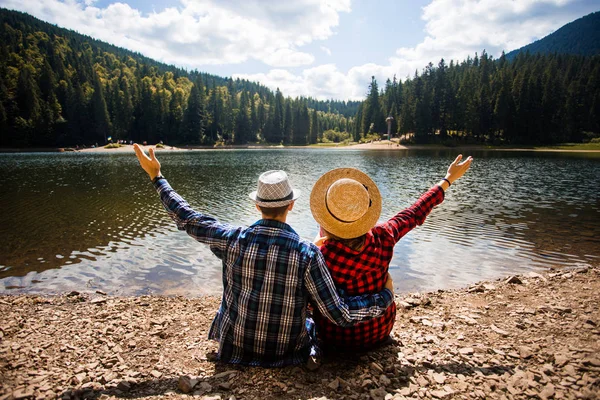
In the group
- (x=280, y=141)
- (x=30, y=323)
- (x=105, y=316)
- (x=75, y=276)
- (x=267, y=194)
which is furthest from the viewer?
(x=280, y=141)

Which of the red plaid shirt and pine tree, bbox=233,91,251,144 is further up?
pine tree, bbox=233,91,251,144

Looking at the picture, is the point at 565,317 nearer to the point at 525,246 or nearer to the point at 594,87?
the point at 525,246

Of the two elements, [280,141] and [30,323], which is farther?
[280,141]

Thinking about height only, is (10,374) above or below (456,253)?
above

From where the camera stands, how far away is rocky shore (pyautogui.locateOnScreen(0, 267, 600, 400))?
304 centimetres

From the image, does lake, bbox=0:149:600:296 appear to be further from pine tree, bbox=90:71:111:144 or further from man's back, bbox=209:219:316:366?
pine tree, bbox=90:71:111:144

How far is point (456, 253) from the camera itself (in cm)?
1064

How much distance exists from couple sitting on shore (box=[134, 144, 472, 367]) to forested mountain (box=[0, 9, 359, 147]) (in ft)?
370

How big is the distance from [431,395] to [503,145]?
9886cm

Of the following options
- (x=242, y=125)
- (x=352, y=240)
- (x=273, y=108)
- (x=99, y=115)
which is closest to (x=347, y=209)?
(x=352, y=240)

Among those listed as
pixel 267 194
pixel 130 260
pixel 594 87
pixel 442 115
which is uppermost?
pixel 594 87

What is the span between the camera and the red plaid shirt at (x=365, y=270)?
3.15 metres

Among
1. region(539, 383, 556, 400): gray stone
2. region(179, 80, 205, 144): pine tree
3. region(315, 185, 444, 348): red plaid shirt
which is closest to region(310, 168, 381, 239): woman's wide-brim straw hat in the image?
region(315, 185, 444, 348): red plaid shirt

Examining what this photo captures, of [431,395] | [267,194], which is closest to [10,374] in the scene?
[267,194]
